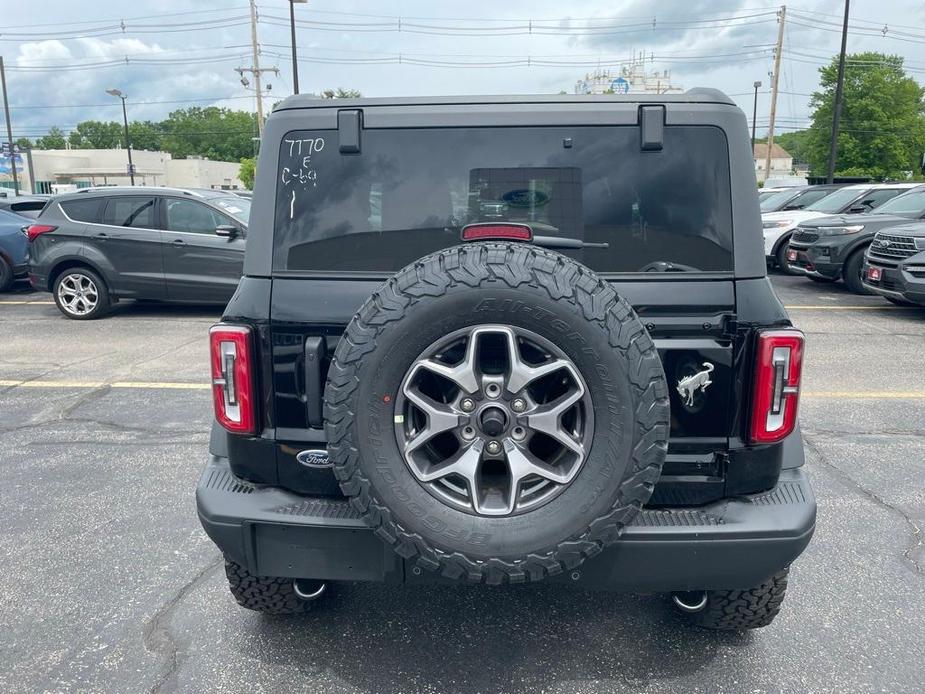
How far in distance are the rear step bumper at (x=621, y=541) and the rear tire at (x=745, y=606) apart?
0.36m

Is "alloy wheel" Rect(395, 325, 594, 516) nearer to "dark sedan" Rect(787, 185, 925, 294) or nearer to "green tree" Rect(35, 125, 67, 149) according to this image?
"dark sedan" Rect(787, 185, 925, 294)

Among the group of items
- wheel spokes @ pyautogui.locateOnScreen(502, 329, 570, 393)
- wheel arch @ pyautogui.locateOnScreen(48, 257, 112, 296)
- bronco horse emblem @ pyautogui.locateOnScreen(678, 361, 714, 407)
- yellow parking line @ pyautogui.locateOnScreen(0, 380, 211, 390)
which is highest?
wheel spokes @ pyautogui.locateOnScreen(502, 329, 570, 393)

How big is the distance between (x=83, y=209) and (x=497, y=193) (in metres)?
9.12

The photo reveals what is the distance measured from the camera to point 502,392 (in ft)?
6.97

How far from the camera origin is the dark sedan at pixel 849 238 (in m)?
11.1

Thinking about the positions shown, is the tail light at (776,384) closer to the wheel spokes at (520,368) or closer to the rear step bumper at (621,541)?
the rear step bumper at (621,541)

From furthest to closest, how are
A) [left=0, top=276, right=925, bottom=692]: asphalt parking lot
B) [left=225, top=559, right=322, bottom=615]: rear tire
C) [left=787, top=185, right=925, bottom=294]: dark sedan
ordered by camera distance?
[left=787, top=185, right=925, bottom=294]: dark sedan → [left=225, top=559, right=322, bottom=615]: rear tire → [left=0, top=276, right=925, bottom=692]: asphalt parking lot

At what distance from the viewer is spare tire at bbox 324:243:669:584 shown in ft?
6.66

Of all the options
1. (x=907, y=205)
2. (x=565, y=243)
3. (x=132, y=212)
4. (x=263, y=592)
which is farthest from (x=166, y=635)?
(x=907, y=205)

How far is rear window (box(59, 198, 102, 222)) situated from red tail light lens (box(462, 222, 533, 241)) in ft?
29.7

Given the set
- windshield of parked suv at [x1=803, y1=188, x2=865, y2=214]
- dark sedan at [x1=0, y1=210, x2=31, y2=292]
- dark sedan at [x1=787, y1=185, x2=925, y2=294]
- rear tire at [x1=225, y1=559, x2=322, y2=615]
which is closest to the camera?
rear tire at [x1=225, y1=559, x2=322, y2=615]

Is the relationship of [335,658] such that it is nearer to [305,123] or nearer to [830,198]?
[305,123]

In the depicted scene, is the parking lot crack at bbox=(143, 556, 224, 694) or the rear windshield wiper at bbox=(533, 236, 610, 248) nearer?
the rear windshield wiper at bbox=(533, 236, 610, 248)

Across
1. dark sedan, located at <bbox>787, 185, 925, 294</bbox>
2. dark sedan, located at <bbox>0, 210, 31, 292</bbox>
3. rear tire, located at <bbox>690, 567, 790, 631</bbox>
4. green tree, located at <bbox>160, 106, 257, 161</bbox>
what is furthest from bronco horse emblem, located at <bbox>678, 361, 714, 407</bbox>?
green tree, located at <bbox>160, 106, 257, 161</bbox>
